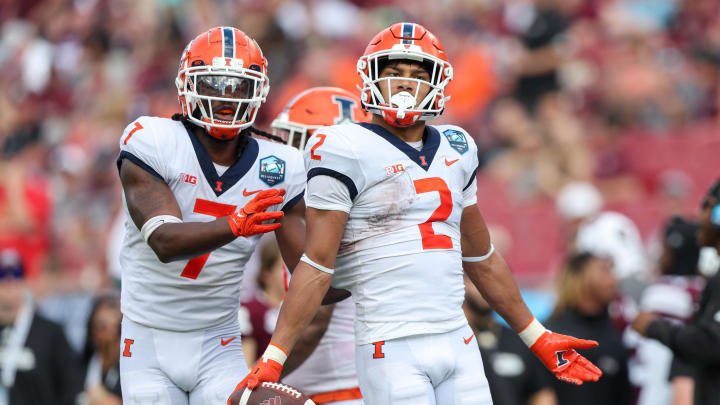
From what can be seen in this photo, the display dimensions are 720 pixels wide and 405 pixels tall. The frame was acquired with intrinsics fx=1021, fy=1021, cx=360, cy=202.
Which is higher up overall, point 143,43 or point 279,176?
point 143,43

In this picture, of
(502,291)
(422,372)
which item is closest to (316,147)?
(422,372)

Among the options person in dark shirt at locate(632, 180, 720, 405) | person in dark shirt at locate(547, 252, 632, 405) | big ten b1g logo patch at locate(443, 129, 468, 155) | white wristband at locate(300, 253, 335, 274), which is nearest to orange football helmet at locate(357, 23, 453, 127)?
big ten b1g logo patch at locate(443, 129, 468, 155)

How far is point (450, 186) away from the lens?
3.79 meters

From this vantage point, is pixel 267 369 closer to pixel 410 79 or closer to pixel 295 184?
pixel 295 184

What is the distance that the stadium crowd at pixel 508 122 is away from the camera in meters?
8.35

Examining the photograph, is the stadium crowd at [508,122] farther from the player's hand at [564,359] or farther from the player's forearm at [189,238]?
the player's forearm at [189,238]

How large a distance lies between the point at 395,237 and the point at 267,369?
661mm

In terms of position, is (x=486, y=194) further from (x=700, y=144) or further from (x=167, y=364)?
(x=167, y=364)

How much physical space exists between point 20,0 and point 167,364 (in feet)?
48.5

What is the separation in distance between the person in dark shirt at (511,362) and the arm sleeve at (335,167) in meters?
2.57

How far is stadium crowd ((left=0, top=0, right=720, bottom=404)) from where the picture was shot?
8352mm

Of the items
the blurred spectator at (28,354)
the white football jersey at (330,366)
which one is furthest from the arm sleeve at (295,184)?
the blurred spectator at (28,354)

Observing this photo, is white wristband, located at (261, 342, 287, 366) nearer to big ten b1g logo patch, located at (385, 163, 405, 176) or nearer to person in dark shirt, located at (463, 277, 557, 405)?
big ten b1g logo patch, located at (385, 163, 405, 176)

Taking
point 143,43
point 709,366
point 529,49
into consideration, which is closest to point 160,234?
point 709,366
